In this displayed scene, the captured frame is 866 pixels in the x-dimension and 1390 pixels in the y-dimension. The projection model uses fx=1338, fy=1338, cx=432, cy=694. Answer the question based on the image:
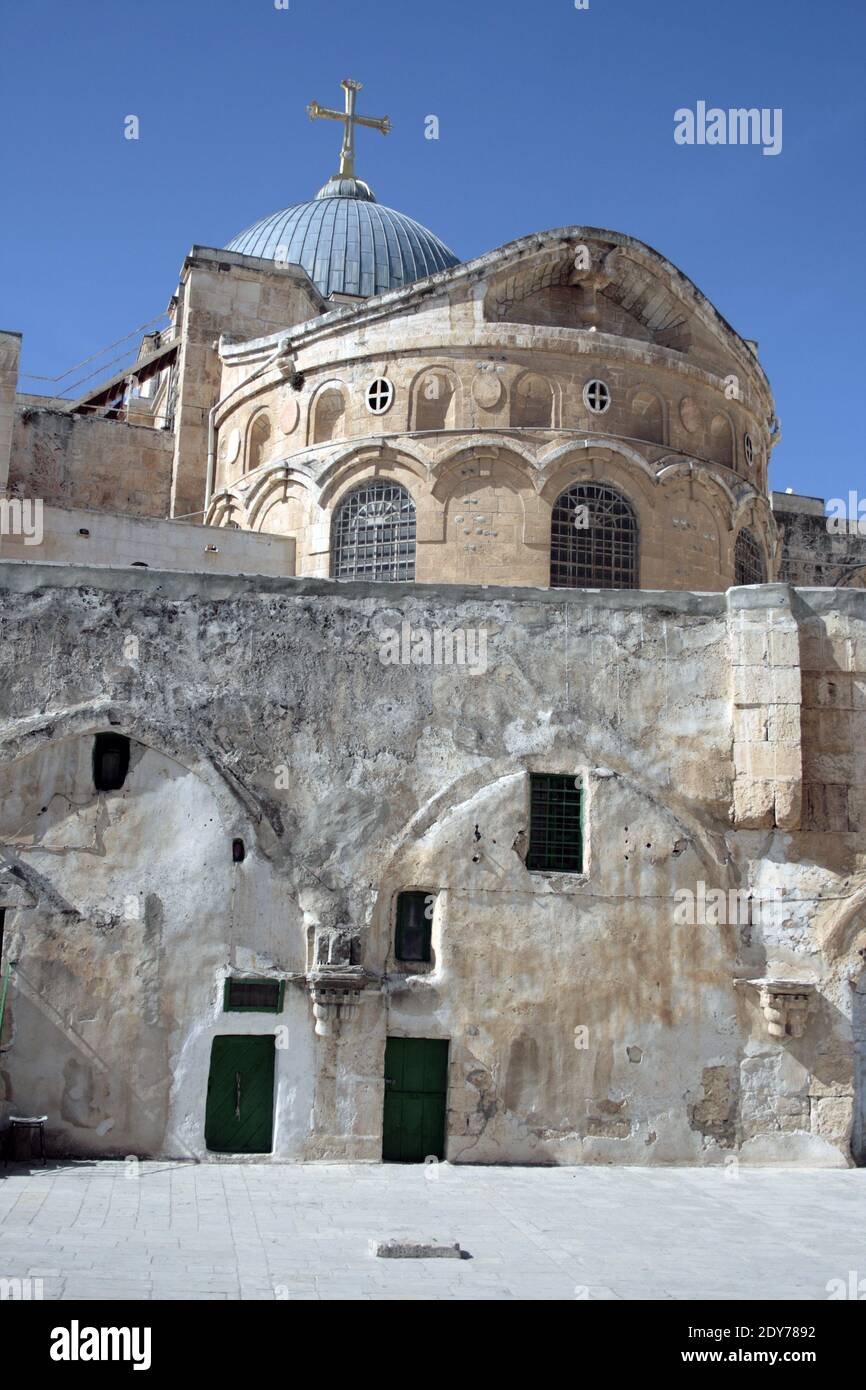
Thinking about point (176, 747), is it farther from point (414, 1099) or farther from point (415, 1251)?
point (415, 1251)

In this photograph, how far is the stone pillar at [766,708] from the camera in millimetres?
14133

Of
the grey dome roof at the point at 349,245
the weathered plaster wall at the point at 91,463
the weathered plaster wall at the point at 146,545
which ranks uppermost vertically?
the grey dome roof at the point at 349,245

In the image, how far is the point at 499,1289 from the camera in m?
8.74

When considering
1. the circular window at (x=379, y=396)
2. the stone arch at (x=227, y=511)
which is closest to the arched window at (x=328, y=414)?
the circular window at (x=379, y=396)

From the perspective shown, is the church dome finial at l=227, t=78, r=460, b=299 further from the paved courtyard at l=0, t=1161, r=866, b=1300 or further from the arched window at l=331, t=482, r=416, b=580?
the paved courtyard at l=0, t=1161, r=866, b=1300

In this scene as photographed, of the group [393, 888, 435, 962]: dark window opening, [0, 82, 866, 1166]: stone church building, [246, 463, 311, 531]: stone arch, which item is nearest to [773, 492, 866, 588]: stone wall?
[246, 463, 311, 531]: stone arch

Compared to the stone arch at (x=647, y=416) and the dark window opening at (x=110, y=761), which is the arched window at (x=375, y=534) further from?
the dark window opening at (x=110, y=761)

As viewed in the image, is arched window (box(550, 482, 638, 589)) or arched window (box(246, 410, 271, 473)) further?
arched window (box(246, 410, 271, 473))

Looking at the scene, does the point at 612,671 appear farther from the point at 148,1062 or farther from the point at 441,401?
the point at 441,401

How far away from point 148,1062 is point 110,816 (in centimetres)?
245

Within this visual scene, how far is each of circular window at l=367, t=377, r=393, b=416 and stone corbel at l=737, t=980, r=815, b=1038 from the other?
10.9 m

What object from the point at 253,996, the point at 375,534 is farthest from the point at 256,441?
the point at 253,996

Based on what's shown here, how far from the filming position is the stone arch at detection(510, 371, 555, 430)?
20.4 m

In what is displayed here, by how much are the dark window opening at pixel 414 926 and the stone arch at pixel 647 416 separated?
32.5 ft
